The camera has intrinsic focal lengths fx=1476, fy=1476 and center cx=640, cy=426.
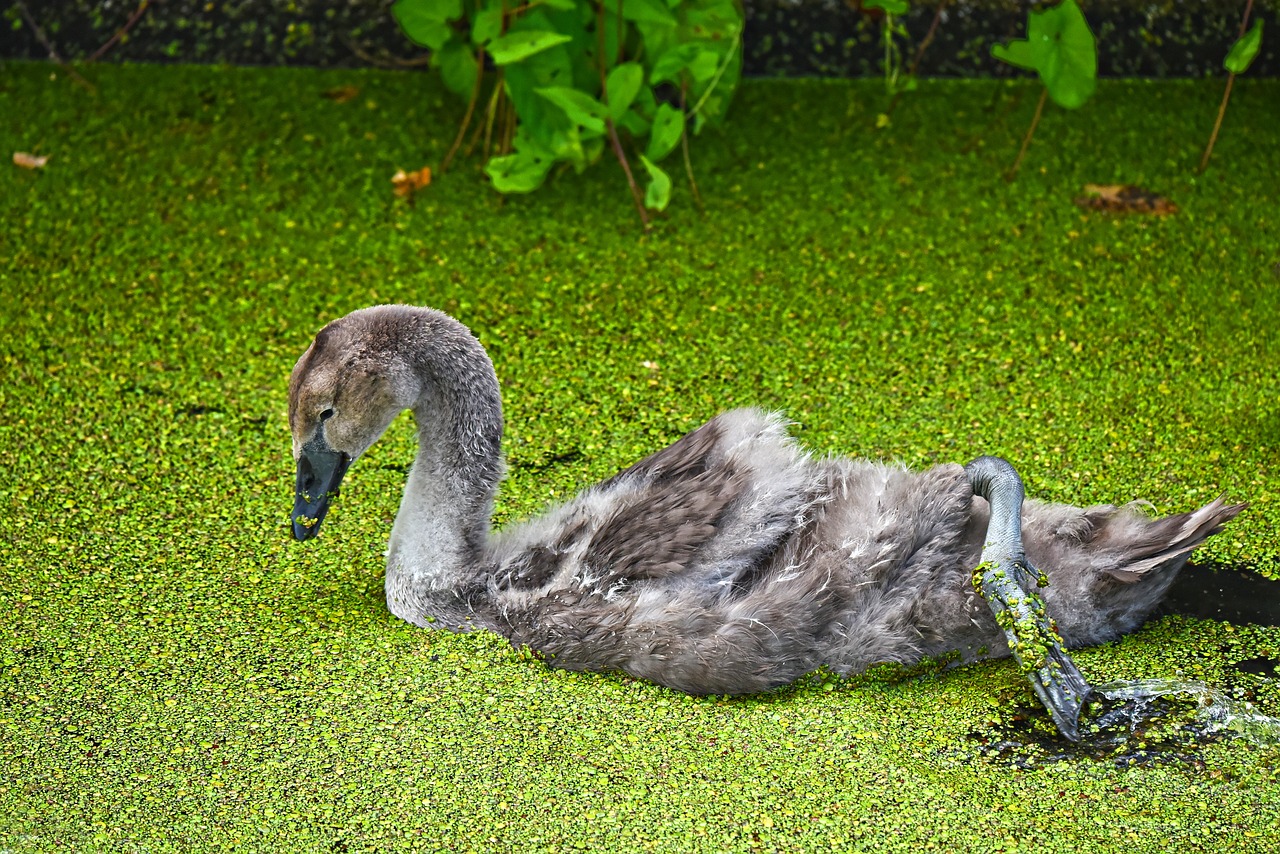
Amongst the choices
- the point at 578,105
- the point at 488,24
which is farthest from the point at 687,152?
the point at 488,24

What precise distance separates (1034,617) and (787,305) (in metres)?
1.67

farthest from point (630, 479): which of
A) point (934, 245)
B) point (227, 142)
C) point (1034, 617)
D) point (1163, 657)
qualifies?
point (227, 142)

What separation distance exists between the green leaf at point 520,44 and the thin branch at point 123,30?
1699 mm

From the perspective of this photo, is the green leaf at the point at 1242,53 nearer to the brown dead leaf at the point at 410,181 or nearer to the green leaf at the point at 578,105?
the green leaf at the point at 578,105

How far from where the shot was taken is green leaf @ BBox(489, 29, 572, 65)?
3.84 metres

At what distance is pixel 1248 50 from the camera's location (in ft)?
13.9

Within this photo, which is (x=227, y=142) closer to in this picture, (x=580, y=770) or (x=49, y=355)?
(x=49, y=355)

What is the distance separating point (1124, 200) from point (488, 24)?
1978 mm

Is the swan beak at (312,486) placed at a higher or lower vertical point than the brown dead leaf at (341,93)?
higher

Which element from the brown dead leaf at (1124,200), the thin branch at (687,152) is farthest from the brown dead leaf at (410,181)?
the brown dead leaf at (1124,200)

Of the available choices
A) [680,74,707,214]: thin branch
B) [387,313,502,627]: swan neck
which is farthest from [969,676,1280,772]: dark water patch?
[680,74,707,214]: thin branch

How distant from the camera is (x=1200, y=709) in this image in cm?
257

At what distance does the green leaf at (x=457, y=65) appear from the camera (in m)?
4.39

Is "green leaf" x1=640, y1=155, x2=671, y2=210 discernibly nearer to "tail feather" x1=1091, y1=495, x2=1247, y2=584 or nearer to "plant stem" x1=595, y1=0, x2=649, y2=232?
"plant stem" x1=595, y1=0, x2=649, y2=232
